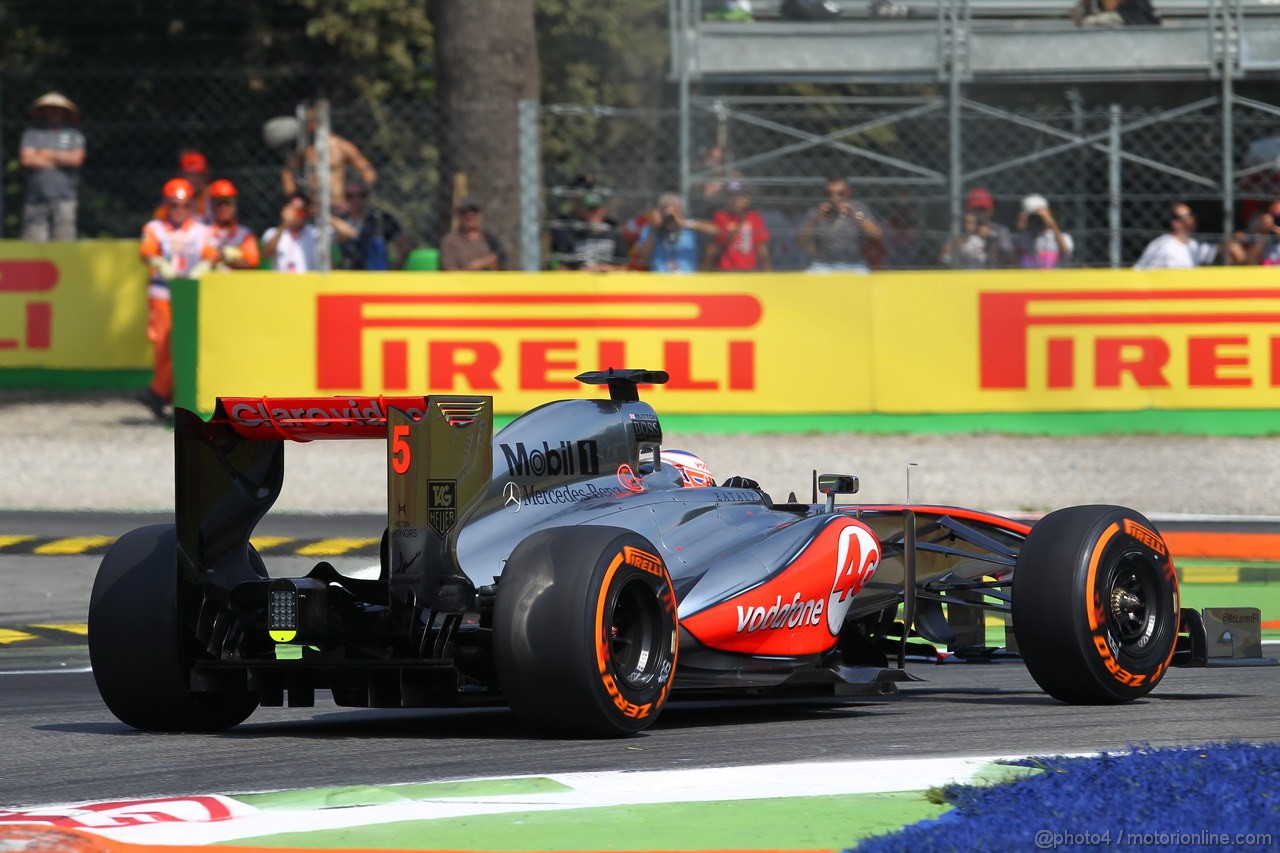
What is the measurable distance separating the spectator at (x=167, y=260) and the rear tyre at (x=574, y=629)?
1113 cm

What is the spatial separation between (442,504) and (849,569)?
5.09ft

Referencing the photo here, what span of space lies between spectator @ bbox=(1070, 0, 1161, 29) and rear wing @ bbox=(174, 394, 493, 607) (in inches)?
558

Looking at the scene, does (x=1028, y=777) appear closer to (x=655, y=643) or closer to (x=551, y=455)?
(x=655, y=643)

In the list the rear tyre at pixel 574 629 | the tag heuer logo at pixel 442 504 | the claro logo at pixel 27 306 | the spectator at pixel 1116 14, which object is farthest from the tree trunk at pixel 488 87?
the rear tyre at pixel 574 629

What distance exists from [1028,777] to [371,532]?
786 cm

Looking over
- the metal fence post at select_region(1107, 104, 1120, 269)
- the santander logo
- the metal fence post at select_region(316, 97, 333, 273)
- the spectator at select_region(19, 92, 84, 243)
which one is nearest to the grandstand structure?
the metal fence post at select_region(1107, 104, 1120, 269)

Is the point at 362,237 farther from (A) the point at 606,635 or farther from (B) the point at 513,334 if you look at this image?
(A) the point at 606,635

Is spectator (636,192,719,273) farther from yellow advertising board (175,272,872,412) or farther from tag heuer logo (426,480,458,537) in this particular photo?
tag heuer logo (426,480,458,537)

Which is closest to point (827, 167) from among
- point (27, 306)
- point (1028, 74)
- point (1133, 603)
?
point (1028, 74)

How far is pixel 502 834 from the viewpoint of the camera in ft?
15.9

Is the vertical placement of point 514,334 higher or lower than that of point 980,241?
lower

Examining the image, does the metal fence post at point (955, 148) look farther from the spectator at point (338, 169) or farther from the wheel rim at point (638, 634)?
the wheel rim at point (638, 634)

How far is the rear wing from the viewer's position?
6.24 meters

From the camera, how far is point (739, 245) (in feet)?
53.4
